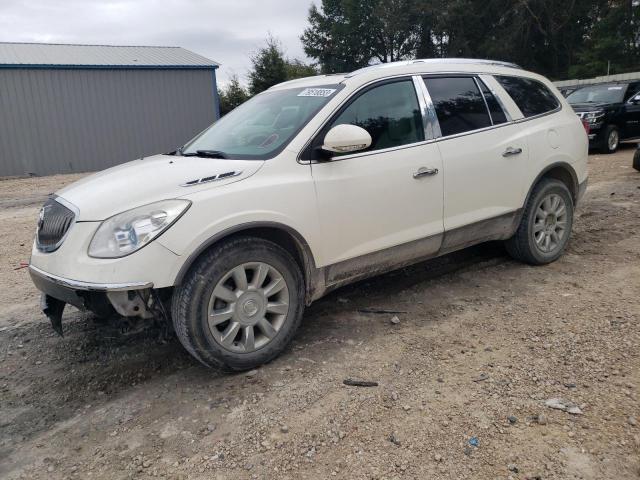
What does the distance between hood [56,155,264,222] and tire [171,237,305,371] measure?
0.39 meters

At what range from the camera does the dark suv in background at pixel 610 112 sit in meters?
12.6

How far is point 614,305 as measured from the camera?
12.8ft

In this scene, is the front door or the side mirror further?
the front door

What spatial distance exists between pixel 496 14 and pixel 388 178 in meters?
35.5

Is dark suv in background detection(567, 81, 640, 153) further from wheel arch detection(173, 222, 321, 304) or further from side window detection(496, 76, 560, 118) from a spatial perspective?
wheel arch detection(173, 222, 321, 304)

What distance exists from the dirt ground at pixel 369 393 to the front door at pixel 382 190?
53 centimetres

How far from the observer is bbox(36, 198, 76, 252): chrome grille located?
9.89 ft

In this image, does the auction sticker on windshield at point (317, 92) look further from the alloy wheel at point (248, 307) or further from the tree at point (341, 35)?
the tree at point (341, 35)

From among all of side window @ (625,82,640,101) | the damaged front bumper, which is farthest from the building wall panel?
the damaged front bumper

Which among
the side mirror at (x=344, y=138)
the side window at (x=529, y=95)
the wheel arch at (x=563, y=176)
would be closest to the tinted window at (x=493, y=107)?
the side window at (x=529, y=95)

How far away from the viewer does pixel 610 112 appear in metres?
12.7

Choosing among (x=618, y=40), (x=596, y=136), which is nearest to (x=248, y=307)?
(x=596, y=136)

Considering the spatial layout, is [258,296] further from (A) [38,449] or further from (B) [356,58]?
(B) [356,58]

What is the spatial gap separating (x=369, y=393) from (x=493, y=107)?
9.09ft
